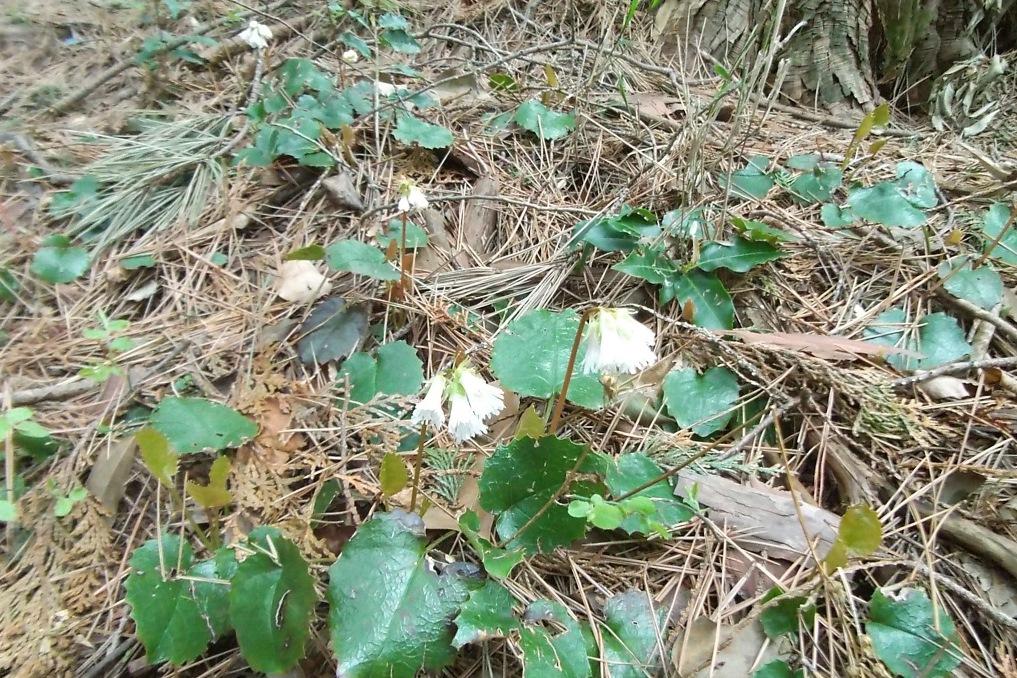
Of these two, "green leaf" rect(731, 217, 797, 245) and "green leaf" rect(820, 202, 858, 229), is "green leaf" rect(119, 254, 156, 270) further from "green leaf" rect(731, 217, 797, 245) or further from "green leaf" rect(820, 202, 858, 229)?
"green leaf" rect(820, 202, 858, 229)

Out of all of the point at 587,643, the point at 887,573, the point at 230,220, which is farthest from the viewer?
the point at 230,220

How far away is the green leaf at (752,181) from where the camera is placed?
1.56m

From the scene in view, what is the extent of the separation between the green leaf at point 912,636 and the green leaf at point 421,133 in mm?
1463

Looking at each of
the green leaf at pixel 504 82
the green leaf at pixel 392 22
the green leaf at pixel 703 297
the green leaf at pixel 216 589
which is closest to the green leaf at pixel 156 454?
the green leaf at pixel 216 589

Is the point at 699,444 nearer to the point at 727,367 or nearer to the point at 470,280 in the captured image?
the point at 727,367

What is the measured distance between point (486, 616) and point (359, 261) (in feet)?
2.63

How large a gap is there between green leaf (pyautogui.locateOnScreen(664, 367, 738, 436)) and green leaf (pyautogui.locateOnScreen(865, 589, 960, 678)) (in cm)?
39

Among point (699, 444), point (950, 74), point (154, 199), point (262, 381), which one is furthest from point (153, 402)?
point (950, 74)

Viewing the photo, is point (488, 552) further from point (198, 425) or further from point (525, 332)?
point (198, 425)

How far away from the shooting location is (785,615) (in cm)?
91

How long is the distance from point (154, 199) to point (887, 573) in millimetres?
1968

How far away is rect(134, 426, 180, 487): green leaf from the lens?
3.06 ft

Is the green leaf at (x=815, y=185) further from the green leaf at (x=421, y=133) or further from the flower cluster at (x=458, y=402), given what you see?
the flower cluster at (x=458, y=402)

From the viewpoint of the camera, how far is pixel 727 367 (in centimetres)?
123
